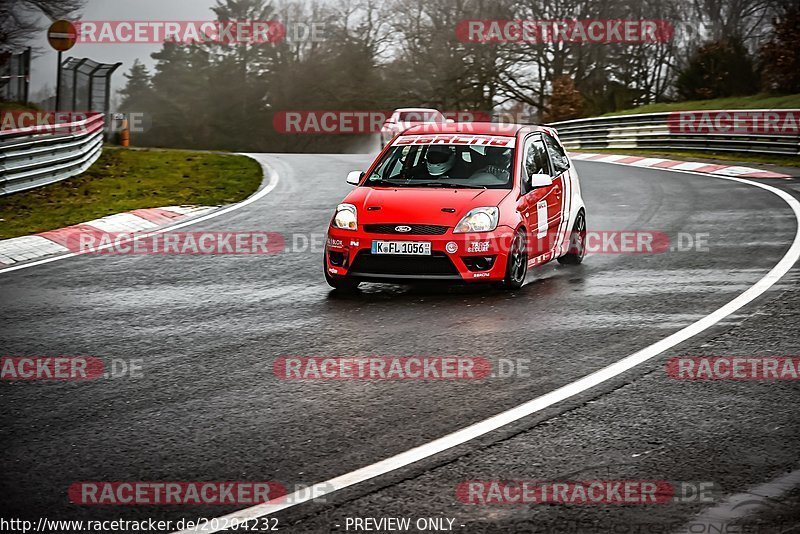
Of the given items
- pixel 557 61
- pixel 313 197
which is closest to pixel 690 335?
pixel 313 197

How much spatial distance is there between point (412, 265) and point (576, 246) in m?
2.95

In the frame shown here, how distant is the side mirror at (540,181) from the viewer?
10555mm

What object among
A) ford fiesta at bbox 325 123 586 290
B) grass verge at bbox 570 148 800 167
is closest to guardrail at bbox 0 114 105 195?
ford fiesta at bbox 325 123 586 290

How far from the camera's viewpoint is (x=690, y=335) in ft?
26.5

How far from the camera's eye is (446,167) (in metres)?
10.8

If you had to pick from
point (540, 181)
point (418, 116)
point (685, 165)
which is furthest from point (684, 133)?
point (540, 181)

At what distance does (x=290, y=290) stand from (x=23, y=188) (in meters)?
8.98

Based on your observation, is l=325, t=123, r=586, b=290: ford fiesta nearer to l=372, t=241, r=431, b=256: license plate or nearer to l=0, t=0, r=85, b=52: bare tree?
l=372, t=241, r=431, b=256: license plate

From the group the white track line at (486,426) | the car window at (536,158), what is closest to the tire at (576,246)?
the car window at (536,158)

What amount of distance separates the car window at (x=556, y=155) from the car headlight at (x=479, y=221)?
1963mm

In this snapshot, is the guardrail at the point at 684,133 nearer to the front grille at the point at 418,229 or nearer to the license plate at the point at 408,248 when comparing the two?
the front grille at the point at 418,229

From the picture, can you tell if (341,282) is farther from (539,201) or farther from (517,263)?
(539,201)

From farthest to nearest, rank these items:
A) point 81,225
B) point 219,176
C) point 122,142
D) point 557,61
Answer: point 557,61, point 122,142, point 219,176, point 81,225

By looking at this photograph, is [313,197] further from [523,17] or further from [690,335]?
[523,17]
